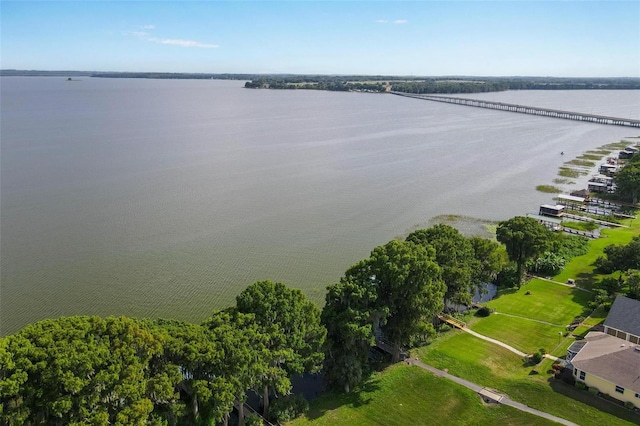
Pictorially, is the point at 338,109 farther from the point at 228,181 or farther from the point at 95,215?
the point at 95,215

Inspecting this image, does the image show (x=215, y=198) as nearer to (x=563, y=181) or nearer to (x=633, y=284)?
(x=633, y=284)

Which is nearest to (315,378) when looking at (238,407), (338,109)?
(238,407)

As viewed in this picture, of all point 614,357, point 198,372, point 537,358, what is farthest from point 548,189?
point 198,372

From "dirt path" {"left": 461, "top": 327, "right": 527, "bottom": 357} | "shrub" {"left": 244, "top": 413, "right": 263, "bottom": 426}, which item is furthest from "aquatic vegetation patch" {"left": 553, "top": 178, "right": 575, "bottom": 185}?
"shrub" {"left": 244, "top": 413, "right": 263, "bottom": 426}

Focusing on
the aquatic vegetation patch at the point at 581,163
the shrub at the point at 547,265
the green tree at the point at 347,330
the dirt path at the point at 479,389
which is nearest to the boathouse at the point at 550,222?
the shrub at the point at 547,265

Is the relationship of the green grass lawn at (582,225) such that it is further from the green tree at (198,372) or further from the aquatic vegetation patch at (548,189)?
the green tree at (198,372)

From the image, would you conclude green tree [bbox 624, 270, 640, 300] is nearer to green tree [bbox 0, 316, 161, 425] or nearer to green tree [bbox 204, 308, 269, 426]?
green tree [bbox 204, 308, 269, 426]
